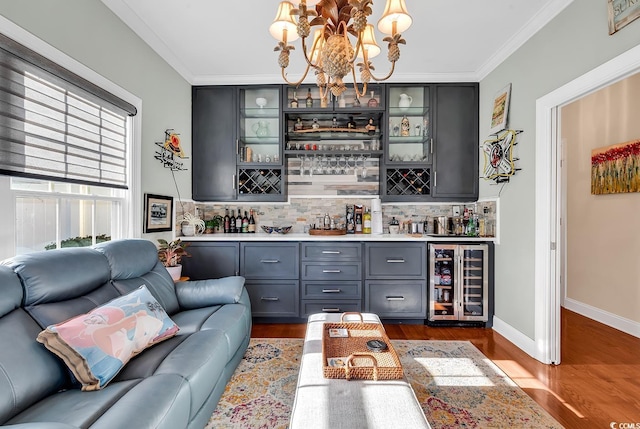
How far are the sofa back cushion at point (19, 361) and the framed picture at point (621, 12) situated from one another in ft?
11.5

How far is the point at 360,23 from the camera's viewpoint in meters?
1.42

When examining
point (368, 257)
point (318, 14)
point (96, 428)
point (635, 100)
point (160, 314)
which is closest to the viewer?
point (96, 428)

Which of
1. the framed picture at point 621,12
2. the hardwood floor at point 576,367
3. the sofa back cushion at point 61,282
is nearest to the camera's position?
the sofa back cushion at point 61,282

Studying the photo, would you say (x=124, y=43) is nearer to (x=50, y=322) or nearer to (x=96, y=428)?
(x=50, y=322)

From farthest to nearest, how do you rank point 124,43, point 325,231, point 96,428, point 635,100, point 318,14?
1. point 325,231
2. point 635,100
3. point 124,43
4. point 318,14
5. point 96,428

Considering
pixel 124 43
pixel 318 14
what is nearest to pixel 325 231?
pixel 318 14

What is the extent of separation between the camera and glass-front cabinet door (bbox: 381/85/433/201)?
3594mm

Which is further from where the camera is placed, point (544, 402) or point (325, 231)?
point (325, 231)

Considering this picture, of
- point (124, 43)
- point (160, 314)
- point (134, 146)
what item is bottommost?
point (160, 314)

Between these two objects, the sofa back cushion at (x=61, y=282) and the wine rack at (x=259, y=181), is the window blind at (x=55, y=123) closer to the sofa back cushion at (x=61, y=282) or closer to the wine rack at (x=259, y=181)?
the sofa back cushion at (x=61, y=282)

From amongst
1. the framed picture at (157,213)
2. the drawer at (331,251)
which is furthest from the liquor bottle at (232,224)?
the drawer at (331,251)

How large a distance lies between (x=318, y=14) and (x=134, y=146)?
1.93m

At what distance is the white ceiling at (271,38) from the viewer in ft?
7.75

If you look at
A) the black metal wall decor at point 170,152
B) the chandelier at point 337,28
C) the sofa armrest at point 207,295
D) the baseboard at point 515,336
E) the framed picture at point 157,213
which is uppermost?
the chandelier at point 337,28
